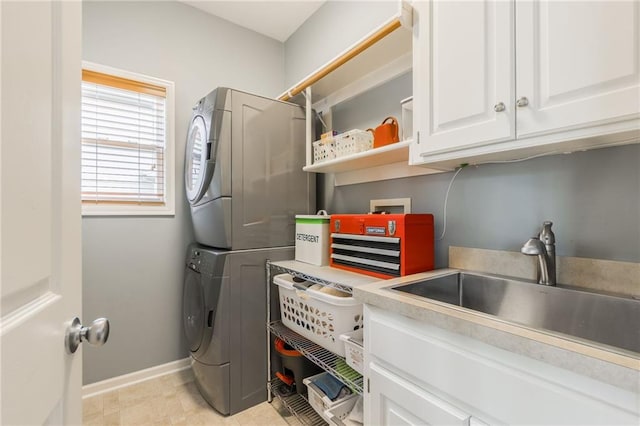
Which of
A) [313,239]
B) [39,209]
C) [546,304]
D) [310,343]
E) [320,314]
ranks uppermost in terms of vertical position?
[39,209]

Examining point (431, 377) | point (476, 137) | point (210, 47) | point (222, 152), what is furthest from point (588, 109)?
point (210, 47)

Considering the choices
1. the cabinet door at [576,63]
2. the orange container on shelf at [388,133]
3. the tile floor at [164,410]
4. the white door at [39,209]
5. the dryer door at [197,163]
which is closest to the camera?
the white door at [39,209]

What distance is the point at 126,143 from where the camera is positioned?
7.04 feet

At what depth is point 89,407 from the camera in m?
1.86

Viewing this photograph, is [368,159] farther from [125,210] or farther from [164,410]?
[164,410]

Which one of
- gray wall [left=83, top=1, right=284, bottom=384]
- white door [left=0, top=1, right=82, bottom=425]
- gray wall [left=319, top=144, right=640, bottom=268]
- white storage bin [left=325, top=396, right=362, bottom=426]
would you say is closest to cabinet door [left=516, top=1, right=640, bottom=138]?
gray wall [left=319, top=144, right=640, bottom=268]

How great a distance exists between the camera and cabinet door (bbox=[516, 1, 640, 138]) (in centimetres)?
77

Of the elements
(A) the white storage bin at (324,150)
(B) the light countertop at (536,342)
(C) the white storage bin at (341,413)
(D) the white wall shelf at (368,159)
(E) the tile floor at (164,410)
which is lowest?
(E) the tile floor at (164,410)

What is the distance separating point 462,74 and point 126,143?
224 cm

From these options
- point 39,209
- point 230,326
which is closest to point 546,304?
point 39,209

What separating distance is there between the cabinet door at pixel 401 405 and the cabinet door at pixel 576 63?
0.90 meters

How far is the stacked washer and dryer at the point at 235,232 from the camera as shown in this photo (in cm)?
180

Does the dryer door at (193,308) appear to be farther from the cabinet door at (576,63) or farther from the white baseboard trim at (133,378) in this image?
the cabinet door at (576,63)

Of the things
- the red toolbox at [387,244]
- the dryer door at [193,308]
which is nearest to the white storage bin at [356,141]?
the red toolbox at [387,244]
